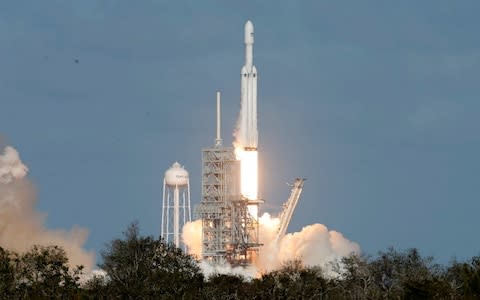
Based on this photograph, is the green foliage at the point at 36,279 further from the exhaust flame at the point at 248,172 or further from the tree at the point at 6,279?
the exhaust flame at the point at 248,172

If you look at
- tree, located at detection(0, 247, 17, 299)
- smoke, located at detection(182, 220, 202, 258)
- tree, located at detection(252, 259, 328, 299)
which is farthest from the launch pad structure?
tree, located at detection(0, 247, 17, 299)

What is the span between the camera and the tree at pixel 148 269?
8644 cm

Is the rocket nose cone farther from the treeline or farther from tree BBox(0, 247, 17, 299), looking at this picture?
tree BBox(0, 247, 17, 299)

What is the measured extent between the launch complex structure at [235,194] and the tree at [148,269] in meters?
30.4

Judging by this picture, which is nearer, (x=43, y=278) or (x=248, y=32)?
(x=43, y=278)

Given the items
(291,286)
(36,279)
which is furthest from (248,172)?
(36,279)

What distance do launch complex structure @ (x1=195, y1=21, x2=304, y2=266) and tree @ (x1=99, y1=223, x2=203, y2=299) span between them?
3042 centimetres

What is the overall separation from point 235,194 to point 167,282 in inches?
1565

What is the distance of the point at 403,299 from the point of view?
291 feet

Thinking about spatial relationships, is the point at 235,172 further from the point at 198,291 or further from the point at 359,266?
the point at 198,291

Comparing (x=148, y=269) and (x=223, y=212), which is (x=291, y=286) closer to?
(x=148, y=269)

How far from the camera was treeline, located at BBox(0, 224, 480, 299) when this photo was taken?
87000 millimetres

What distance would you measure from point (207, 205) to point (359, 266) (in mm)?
25503

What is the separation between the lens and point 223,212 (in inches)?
4931
